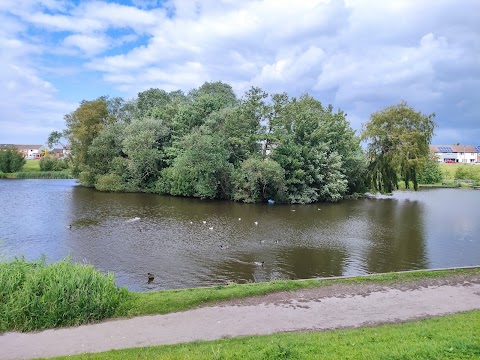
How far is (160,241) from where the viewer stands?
27156 mm

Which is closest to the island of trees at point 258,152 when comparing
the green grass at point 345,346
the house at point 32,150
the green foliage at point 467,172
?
the green grass at point 345,346

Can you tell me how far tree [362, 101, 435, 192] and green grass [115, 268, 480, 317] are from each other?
2845cm

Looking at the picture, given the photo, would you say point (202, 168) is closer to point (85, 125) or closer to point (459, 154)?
point (85, 125)

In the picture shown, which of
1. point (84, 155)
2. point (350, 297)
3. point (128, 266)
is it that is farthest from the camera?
point (84, 155)

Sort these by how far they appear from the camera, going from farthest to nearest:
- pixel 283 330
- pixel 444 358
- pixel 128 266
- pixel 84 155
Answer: pixel 84 155
pixel 128 266
pixel 283 330
pixel 444 358

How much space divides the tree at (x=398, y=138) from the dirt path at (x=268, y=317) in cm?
3020

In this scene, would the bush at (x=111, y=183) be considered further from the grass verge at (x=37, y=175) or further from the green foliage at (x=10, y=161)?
the green foliage at (x=10, y=161)

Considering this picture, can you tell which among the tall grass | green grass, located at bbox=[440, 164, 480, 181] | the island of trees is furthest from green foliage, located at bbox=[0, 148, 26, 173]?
green grass, located at bbox=[440, 164, 480, 181]

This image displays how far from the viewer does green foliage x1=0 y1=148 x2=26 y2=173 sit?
8788 centimetres

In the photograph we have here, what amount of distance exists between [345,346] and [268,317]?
3365mm

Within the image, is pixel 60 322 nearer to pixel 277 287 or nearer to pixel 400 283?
pixel 277 287

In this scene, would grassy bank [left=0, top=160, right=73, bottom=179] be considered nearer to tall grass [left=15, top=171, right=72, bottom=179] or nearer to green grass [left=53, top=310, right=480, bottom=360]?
tall grass [left=15, top=171, right=72, bottom=179]

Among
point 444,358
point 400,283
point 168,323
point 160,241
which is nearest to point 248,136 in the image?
point 160,241

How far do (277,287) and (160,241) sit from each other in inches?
564
